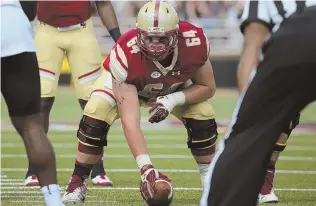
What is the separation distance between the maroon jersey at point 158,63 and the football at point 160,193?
0.79 meters

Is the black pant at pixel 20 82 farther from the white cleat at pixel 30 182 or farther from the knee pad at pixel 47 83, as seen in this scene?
the knee pad at pixel 47 83

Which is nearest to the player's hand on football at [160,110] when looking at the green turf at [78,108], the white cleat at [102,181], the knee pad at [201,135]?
the knee pad at [201,135]

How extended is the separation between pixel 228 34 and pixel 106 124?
14851 millimetres

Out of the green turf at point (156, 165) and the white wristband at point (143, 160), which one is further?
the green turf at point (156, 165)

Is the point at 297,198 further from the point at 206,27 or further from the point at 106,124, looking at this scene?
the point at 206,27

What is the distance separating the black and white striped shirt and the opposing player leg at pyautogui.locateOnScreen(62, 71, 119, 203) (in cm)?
200

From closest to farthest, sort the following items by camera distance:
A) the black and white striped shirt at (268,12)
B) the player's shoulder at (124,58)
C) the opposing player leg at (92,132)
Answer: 1. the black and white striped shirt at (268,12)
2. the player's shoulder at (124,58)
3. the opposing player leg at (92,132)

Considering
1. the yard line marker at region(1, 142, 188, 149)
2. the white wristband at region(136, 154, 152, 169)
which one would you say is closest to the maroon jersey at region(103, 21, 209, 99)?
the white wristband at region(136, 154, 152, 169)

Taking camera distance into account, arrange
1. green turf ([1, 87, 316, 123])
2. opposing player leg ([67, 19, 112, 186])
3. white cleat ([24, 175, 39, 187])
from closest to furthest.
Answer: white cleat ([24, 175, 39, 187]) < opposing player leg ([67, 19, 112, 186]) < green turf ([1, 87, 316, 123])

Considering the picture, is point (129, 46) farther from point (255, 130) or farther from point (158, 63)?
point (255, 130)

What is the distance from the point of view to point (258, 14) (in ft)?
13.9

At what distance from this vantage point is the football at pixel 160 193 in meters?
5.34

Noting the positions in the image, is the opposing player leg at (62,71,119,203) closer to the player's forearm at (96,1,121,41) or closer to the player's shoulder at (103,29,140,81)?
the player's shoulder at (103,29,140,81)

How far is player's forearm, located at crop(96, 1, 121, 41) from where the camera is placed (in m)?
7.45
